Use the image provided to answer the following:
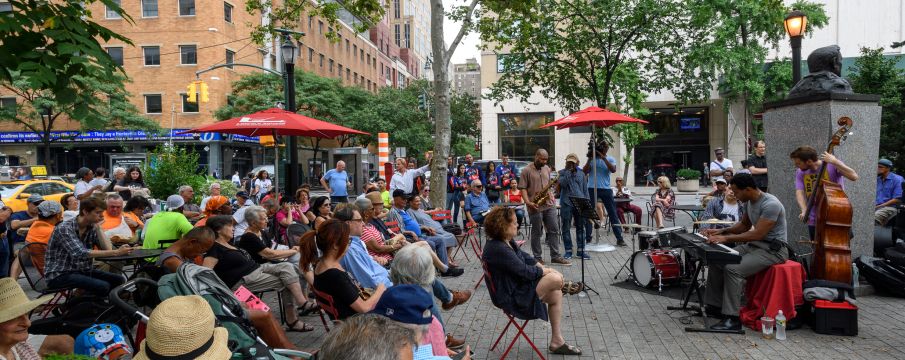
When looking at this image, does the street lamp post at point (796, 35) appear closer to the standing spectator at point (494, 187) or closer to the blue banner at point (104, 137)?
the standing spectator at point (494, 187)

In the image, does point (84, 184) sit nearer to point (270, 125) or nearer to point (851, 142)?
point (270, 125)

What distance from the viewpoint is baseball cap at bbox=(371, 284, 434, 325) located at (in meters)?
3.27

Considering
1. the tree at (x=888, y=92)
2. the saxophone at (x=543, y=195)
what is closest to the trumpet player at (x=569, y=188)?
the saxophone at (x=543, y=195)

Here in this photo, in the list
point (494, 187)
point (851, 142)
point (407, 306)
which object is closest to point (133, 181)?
point (494, 187)

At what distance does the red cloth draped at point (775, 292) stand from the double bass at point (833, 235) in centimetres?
44

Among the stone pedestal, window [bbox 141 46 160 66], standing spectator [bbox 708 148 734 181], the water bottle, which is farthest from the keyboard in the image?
window [bbox 141 46 160 66]

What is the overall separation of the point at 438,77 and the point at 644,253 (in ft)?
22.0

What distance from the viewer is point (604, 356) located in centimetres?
497

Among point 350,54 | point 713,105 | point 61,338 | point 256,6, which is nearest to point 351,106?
point 350,54

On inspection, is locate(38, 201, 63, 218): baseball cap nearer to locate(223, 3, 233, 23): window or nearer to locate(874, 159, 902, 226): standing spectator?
locate(874, 159, 902, 226): standing spectator

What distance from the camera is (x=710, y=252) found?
543 cm

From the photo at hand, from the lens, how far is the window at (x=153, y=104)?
37.5 meters

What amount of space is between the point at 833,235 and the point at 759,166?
4.92m

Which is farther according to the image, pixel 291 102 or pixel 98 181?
pixel 98 181
